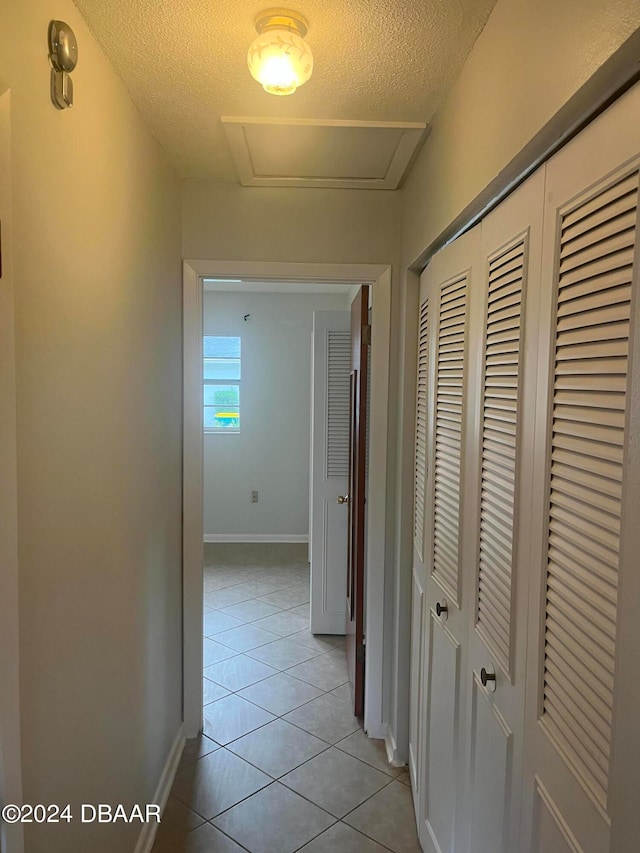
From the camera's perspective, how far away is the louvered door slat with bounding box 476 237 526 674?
1229mm

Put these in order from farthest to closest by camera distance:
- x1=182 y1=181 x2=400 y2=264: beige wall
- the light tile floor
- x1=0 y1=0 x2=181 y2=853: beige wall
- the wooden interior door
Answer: the wooden interior door
x1=182 y1=181 x2=400 y2=264: beige wall
the light tile floor
x1=0 y1=0 x2=181 y2=853: beige wall

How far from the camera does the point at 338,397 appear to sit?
3.55 metres

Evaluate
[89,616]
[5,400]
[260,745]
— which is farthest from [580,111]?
[260,745]

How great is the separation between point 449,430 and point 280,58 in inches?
41.5

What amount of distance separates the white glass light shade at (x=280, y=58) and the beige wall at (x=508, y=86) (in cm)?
43

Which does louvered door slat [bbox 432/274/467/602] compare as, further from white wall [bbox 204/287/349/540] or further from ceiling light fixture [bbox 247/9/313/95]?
white wall [bbox 204/287/349/540]

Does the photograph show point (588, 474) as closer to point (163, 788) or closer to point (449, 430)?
point (449, 430)

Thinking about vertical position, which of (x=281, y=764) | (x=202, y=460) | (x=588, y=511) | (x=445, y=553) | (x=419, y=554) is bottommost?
(x=281, y=764)

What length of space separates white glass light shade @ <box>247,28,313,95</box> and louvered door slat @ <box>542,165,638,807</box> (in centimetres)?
76

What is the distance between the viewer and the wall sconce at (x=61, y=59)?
3.79ft

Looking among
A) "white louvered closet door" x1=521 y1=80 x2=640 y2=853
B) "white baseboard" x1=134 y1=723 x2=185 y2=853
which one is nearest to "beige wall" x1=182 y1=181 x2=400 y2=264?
"white louvered closet door" x1=521 y1=80 x2=640 y2=853

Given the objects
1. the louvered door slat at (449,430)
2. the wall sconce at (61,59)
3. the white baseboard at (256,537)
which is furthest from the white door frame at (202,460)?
the white baseboard at (256,537)

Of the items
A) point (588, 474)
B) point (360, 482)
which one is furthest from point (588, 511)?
point (360, 482)

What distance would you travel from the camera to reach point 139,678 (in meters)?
1.88
